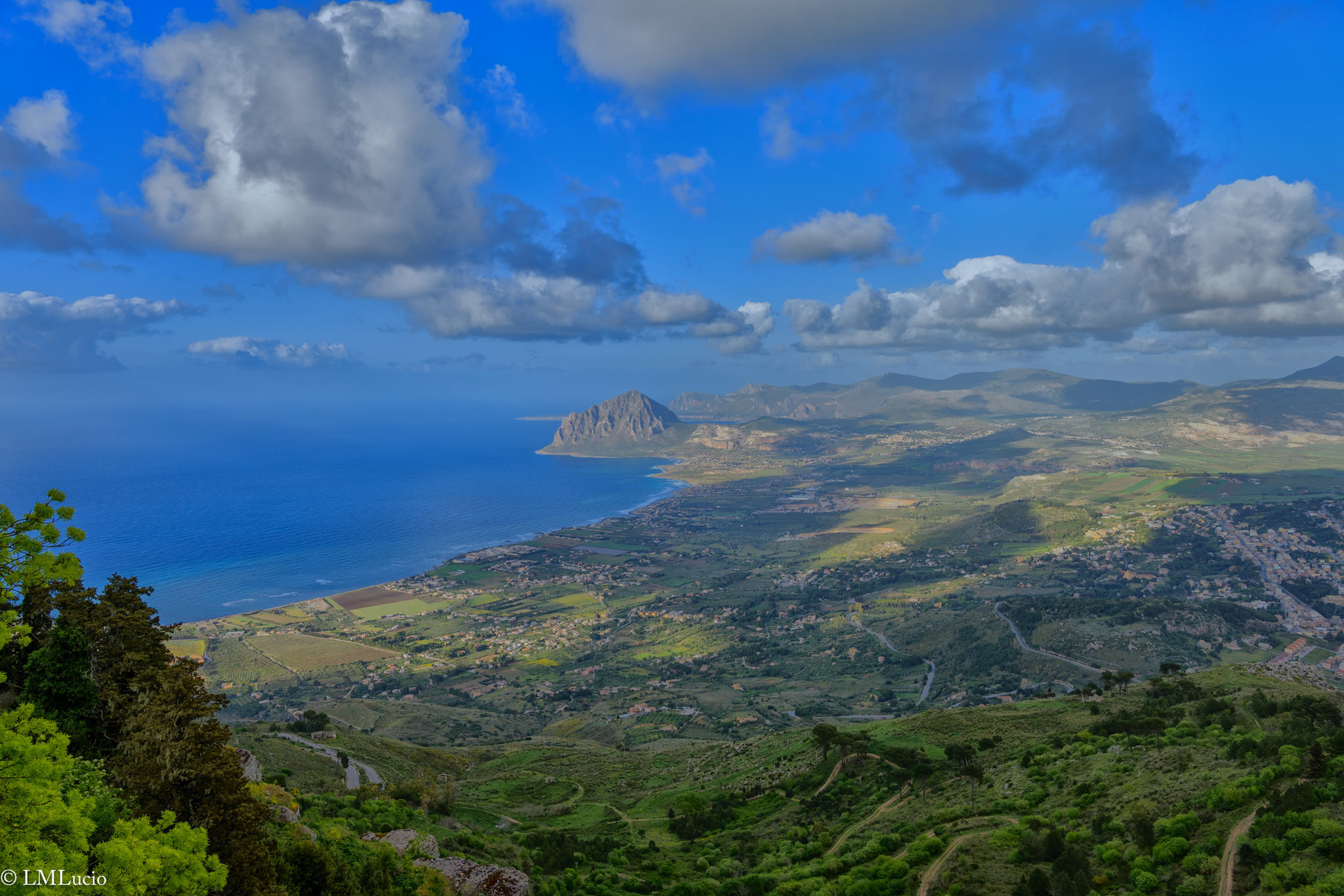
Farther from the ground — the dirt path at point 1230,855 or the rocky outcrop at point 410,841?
the dirt path at point 1230,855

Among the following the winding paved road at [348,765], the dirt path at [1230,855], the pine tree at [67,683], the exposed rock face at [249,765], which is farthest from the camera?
the winding paved road at [348,765]

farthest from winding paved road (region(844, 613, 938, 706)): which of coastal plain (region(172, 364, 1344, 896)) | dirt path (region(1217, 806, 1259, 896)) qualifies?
dirt path (region(1217, 806, 1259, 896))

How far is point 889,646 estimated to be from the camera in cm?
12419

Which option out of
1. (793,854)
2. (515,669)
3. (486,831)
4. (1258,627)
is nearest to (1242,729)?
(793,854)

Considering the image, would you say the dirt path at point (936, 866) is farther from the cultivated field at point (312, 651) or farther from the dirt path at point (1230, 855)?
the cultivated field at point (312, 651)

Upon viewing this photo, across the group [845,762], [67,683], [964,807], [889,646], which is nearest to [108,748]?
[67,683]

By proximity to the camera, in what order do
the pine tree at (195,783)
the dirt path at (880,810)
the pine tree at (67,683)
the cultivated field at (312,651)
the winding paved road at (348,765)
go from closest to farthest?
1. the pine tree at (195,783)
2. the pine tree at (67,683)
3. the dirt path at (880,810)
4. the winding paved road at (348,765)
5. the cultivated field at (312,651)

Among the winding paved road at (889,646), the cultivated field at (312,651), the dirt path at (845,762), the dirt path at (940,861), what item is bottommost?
the winding paved road at (889,646)

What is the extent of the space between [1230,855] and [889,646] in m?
108

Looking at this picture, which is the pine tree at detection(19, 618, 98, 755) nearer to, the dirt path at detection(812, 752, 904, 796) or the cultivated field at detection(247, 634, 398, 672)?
the dirt path at detection(812, 752, 904, 796)

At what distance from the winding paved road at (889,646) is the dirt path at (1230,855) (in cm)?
7269

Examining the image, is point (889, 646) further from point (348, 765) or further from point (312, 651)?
point (312, 651)

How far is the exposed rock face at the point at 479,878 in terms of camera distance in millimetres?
24844

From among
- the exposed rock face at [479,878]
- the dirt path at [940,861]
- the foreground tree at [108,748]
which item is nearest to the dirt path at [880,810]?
the dirt path at [940,861]
